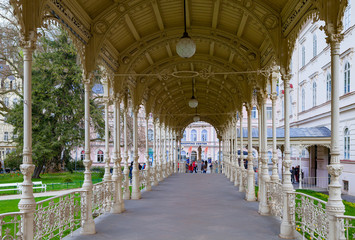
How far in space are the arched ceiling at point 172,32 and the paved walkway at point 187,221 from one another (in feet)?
12.9

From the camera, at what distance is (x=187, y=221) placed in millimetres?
9484

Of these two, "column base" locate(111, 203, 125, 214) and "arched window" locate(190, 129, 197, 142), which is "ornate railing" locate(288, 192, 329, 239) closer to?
"column base" locate(111, 203, 125, 214)

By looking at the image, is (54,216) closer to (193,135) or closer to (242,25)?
(242,25)

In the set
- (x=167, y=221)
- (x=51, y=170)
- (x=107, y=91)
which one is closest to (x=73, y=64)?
(x=51, y=170)

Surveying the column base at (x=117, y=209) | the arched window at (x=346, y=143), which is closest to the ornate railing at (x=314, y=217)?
the column base at (x=117, y=209)

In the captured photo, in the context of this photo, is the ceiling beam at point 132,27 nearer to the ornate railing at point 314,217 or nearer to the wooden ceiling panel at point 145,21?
the wooden ceiling panel at point 145,21

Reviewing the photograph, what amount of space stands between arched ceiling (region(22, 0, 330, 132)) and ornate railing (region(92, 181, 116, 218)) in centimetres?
306

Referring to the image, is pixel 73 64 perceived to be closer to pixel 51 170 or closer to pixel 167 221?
pixel 51 170

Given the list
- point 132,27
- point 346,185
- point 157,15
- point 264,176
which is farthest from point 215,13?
point 346,185

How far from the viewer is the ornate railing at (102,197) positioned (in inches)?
361

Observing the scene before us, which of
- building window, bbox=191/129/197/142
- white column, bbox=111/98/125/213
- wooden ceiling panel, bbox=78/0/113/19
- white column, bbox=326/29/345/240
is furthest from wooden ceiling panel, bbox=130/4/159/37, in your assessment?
building window, bbox=191/129/197/142

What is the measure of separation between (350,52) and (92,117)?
17684 millimetres

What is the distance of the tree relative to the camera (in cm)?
2511

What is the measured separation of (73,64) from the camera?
26.4 m
